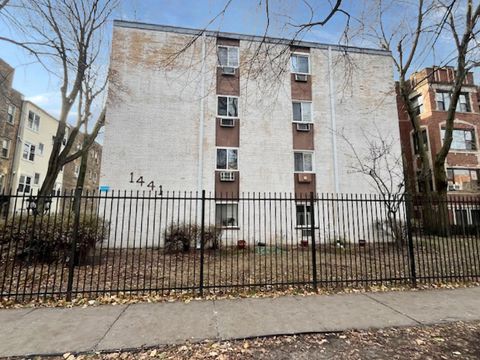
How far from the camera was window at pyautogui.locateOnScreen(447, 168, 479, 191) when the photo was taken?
72.4 feet

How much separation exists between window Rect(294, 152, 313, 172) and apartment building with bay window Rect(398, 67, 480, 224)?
11.4m

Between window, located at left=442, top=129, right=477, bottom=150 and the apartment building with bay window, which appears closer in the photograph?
the apartment building with bay window

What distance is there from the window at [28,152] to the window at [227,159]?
2196 cm

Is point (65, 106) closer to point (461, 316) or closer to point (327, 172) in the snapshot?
point (327, 172)

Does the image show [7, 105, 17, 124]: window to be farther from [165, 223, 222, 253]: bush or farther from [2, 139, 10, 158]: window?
[165, 223, 222, 253]: bush

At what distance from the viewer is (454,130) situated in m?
23.2

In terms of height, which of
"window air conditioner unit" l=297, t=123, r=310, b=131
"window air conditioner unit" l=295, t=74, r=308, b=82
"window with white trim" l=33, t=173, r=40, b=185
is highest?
"window air conditioner unit" l=295, t=74, r=308, b=82

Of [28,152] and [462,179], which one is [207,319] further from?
[28,152]

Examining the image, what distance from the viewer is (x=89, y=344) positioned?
13.0 feet

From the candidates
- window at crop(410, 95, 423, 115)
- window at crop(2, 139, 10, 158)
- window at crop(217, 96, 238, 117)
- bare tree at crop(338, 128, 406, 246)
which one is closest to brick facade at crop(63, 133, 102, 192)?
window at crop(2, 139, 10, 158)

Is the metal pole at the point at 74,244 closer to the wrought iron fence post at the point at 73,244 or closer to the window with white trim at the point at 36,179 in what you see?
the wrought iron fence post at the point at 73,244

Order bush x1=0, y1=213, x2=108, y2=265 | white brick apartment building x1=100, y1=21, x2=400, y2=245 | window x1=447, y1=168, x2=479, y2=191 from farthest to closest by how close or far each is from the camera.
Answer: window x1=447, y1=168, x2=479, y2=191 → white brick apartment building x1=100, y1=21, x2=400, y2=245 → bush x1=0, y1=213, x2=108, y2=265

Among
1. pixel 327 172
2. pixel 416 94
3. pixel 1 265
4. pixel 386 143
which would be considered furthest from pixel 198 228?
pixel 416 94

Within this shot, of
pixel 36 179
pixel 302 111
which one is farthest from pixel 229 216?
pixel 36 179
